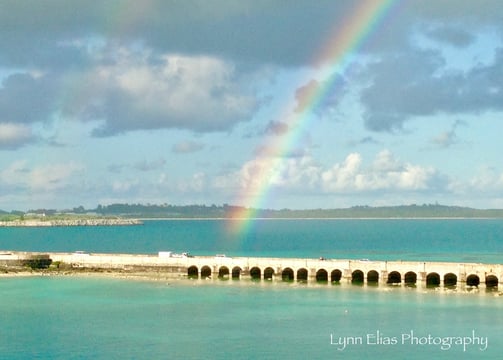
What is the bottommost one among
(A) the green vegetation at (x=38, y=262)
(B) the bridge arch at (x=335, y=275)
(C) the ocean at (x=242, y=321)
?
(C) the ocean at (x=242, y=321)

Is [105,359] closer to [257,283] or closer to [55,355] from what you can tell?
[55,355]

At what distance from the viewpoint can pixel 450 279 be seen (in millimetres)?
95062

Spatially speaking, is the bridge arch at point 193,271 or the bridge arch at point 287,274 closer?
the bridge arch at point 287,274

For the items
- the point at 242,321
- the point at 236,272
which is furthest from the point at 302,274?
the point at 242,321

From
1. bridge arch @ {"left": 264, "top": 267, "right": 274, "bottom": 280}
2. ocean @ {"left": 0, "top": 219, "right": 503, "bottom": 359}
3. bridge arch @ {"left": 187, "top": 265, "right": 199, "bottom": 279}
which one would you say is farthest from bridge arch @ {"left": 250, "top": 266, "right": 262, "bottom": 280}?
bridge arch @ {"left": 187, "top": 265, "right": 199, "bottom": 279}

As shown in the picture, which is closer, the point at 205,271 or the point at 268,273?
the point at 268,273

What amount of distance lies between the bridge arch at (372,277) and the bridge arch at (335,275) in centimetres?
333

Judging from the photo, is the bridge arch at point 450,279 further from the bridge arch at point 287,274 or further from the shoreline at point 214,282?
the bridge arch at point 287,274

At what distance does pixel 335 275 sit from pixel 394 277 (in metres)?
7.37

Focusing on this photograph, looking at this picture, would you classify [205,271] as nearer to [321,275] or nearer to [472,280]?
[321,275]

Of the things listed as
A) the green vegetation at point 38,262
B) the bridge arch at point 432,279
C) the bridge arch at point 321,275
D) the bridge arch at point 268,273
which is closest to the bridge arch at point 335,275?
the bridge arch at point 321,275

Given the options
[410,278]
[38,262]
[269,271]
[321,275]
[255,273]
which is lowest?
[410,278]

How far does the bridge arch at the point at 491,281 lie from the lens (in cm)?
8969

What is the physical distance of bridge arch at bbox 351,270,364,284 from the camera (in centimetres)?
9754
